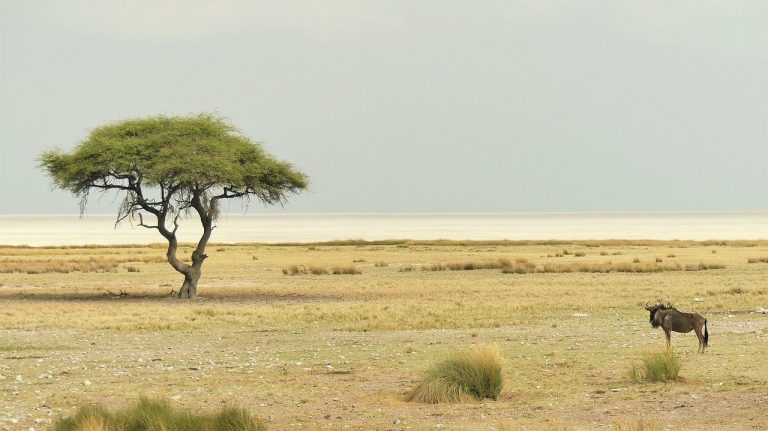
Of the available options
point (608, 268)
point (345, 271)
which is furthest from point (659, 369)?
point (345, 271)

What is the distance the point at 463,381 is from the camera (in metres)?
15.9

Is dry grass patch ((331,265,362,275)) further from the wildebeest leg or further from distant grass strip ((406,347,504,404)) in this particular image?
distant grass strip ((406,347,504,404))

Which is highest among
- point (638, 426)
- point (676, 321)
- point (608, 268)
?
point (676, 321)

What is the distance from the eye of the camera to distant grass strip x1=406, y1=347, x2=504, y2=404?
15.5 m

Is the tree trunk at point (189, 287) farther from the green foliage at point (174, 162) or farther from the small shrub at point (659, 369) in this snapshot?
the small shrub at point (659, 369)

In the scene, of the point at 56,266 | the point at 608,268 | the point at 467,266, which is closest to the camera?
the point at 608,268

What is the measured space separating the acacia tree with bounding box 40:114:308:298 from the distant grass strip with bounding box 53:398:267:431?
25.0 metres

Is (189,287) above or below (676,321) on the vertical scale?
below

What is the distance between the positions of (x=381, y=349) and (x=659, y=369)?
7.29 m

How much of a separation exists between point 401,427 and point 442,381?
7.89ft

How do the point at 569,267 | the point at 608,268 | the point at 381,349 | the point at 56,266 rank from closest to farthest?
the point at 381,349
the point at 608,268
the point at 569,267
the point at 56,266

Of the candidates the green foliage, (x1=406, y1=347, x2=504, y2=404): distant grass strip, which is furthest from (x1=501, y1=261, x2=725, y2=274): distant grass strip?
(x1=406, y1=347, x2=504, y2=404): distant grass strip

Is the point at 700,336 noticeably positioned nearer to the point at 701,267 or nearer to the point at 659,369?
the point at 659,369

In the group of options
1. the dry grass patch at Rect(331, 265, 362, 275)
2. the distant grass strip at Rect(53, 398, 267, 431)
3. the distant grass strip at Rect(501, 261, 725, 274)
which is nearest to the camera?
the distant grass strip at Rect(53, 398, 267, 431)
